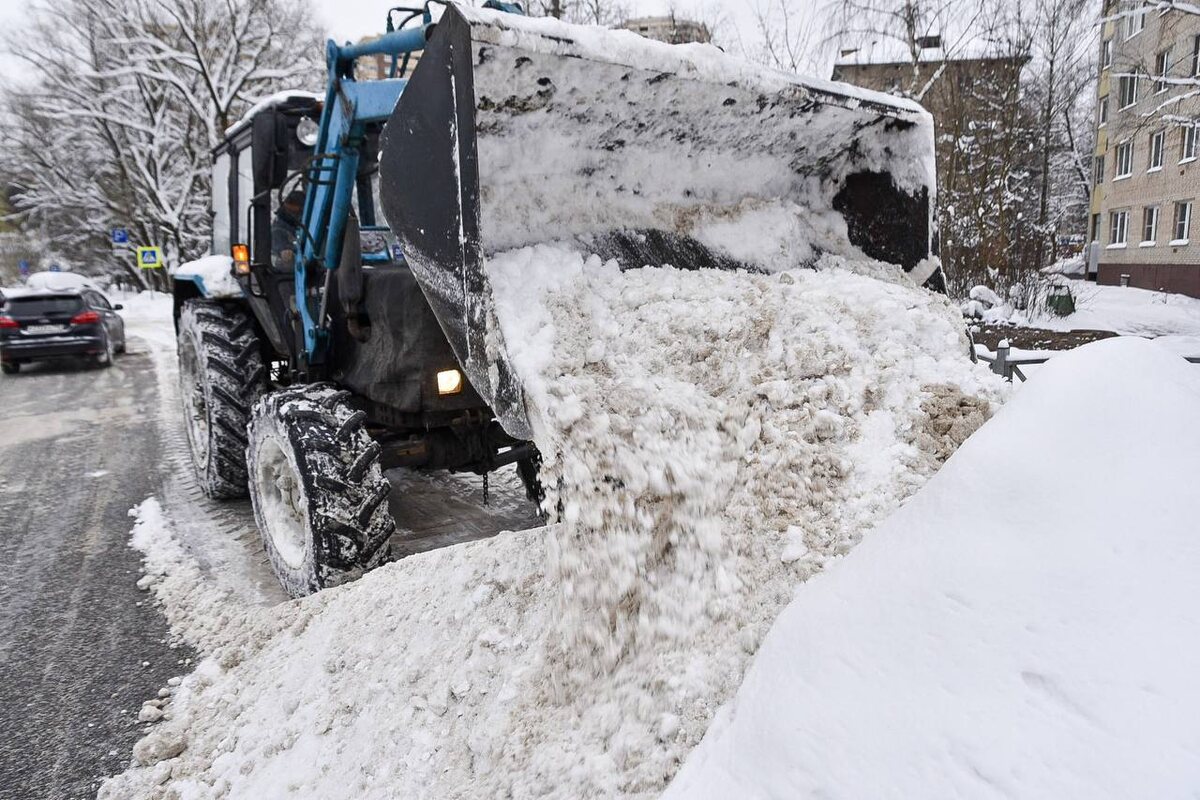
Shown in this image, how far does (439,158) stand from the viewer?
94.1 inches

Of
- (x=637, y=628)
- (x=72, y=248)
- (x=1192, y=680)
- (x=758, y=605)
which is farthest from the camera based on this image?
(x=72, y=248)

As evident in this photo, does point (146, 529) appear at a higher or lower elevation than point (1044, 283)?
lower

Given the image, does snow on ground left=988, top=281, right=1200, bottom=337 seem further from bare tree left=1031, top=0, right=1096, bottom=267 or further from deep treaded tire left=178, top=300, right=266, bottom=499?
deep treaded tire left=178, top=300, right=266, bottom=499

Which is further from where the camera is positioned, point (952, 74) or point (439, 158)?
point (952, 74)

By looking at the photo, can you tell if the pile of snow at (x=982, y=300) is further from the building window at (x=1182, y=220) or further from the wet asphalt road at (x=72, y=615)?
the building window at (x=1182, y=220)

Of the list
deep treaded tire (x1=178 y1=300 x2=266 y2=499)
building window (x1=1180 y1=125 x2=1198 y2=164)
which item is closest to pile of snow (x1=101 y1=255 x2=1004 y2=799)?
deep treaded tire (x1=178 y1=300 x2=266 y2=499)

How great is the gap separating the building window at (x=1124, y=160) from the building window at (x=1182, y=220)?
3.17 metres

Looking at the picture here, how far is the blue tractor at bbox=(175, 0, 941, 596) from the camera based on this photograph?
2379 mm

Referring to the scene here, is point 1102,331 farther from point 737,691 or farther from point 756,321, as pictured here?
point 737,691

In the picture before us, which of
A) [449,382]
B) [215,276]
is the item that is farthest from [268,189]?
[449,382]

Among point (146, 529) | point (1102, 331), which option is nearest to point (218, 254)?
point (146, 529)

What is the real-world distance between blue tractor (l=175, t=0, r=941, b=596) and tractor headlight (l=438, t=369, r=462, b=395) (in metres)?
0.01

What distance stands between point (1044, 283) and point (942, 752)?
15190 mm

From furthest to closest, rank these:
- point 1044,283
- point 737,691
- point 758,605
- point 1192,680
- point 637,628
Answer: point 1044,283
point 637,628
point 758,605
point 737,691
point 1192,680
